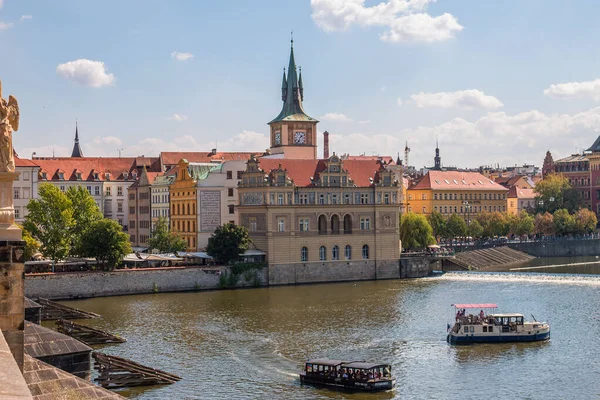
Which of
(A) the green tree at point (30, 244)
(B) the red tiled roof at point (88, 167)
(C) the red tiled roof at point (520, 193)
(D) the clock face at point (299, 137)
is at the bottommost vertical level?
(A) the green tree at point (30, 244)

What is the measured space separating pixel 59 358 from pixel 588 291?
5213 centimetres

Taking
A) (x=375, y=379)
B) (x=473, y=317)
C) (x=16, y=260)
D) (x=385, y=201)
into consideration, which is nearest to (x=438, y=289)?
(x=385, y=201)

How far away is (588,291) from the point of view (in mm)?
80000

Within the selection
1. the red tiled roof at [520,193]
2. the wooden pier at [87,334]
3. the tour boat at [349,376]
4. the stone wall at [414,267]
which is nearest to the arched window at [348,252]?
the stone wall at [414,267]

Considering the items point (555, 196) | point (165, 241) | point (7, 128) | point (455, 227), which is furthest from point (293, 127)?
point (7, 128)

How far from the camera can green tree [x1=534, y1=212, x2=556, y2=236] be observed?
488 ft

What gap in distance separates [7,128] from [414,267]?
265 feet

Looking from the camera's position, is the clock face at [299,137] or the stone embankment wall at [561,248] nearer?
the clock face at [299,137]

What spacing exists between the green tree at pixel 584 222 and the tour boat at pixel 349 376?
365ft

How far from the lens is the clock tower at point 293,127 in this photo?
369 ft

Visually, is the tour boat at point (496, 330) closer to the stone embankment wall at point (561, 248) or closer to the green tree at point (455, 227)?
the stone embankment wall at point (561, 248)

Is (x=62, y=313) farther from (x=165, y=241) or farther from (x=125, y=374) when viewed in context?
(x=165, y=241)

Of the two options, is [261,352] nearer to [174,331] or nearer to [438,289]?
[174,331]

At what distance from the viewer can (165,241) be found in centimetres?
10162
